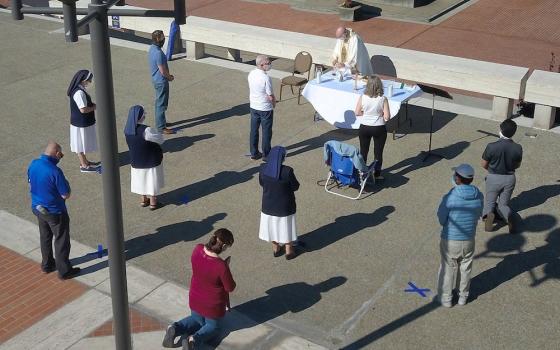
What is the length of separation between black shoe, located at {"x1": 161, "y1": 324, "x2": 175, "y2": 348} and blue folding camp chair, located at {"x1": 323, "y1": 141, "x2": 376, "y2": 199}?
13.0 feet

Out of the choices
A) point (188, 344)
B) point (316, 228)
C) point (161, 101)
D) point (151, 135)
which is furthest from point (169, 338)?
point (161, 101)

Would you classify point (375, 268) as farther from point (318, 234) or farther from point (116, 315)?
point (116, 315)

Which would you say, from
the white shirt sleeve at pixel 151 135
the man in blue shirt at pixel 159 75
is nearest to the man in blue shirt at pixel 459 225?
the white shirt sleeve at pixel 151 135

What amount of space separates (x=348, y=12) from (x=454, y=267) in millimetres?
16437

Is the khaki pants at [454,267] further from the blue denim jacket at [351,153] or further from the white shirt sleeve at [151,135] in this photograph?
the white shirt sleeve at [151,135]

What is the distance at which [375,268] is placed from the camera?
369 inches

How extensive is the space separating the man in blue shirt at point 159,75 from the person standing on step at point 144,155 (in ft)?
8.41

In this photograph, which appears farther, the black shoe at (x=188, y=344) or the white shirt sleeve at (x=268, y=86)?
the white shirt sleeve at (x=268, y=86)

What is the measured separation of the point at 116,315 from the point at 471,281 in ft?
15.3

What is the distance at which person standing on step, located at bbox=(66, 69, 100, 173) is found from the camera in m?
11.6

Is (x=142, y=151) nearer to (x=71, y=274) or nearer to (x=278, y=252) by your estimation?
(x=71, y=274)

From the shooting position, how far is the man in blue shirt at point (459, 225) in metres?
8.05

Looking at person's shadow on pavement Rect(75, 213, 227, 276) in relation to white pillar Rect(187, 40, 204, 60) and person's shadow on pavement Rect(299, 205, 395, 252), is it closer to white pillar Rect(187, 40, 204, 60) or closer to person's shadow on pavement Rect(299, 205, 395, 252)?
person's shadow on pavement Rect(299, 205, 395, 252)

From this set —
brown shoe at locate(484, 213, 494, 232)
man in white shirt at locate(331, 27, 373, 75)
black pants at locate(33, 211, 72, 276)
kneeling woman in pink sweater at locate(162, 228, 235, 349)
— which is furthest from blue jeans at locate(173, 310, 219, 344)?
man in white shirt at locate(331, 27, 373, 75)
